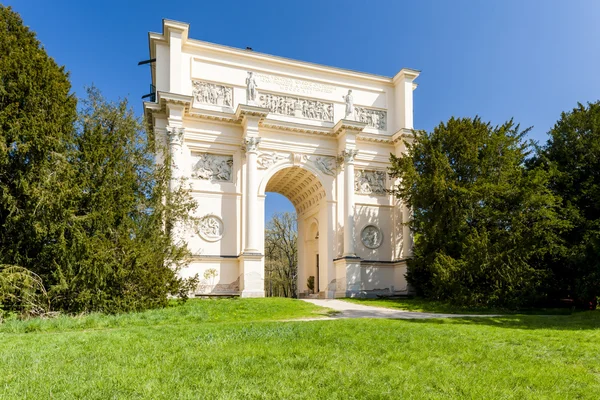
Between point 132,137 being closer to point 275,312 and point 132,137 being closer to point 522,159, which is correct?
point 275,312

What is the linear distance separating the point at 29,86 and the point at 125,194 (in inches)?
173

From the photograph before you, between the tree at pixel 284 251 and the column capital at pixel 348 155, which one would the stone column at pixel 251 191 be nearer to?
the column capital at pixel 348 155

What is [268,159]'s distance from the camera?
26.6m

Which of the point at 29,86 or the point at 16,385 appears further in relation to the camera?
the point at 29,86

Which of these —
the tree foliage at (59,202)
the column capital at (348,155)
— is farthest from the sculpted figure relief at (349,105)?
the tree foliage at (59,202)

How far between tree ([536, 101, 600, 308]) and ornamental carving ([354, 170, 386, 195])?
9142 mm

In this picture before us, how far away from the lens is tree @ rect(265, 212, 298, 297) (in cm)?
4884

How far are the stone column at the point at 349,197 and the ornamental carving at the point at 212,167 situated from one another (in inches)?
270

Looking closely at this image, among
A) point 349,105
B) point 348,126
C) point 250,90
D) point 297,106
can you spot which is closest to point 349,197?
point 348,126

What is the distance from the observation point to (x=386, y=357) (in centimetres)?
714

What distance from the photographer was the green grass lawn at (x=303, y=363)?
216 inches

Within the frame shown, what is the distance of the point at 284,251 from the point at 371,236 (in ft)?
74.0

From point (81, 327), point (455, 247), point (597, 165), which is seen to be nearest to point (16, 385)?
point (81, 327)

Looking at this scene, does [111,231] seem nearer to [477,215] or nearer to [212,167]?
[212,167]
